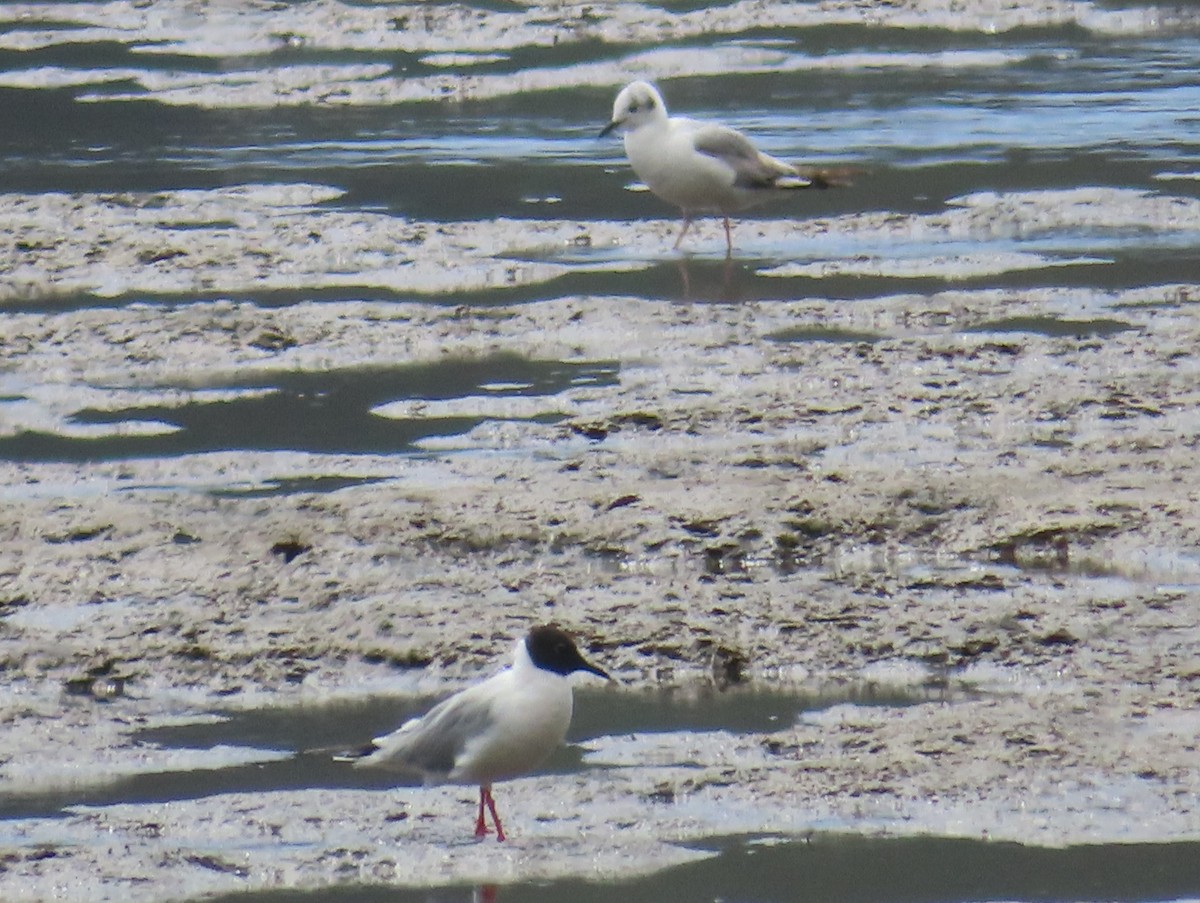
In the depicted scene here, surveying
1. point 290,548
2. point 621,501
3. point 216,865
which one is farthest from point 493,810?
point 621,501

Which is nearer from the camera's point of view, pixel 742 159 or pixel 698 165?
pixel 698 165

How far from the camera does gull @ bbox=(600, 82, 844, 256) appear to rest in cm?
1204

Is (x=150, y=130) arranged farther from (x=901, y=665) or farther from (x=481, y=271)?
(x=901, y=665)

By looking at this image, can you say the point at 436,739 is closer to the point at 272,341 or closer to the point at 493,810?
the point at 493,810

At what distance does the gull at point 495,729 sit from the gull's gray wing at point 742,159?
6.60 m

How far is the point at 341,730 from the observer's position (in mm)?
6172

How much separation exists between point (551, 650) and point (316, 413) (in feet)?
11.5

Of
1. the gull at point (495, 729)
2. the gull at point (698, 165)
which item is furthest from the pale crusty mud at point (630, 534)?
the gull at point (698, 165)

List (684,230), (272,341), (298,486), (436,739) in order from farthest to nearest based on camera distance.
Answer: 1. (684,230)
2. (272,341)
3. (298,486)
4. (436,739)

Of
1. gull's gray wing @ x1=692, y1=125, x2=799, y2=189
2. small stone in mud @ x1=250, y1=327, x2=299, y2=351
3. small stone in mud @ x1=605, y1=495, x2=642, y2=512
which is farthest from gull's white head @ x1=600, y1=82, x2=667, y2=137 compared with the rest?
small stone in mud @ x1=605, y1=495, x2=642, y2=512

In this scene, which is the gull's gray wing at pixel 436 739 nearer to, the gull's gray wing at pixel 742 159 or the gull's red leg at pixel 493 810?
the gull's red leg at pixel 493 810

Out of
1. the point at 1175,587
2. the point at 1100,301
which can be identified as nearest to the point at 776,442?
the point at 1175,587

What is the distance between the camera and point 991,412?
8.57 m

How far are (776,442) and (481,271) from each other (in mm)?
3358
